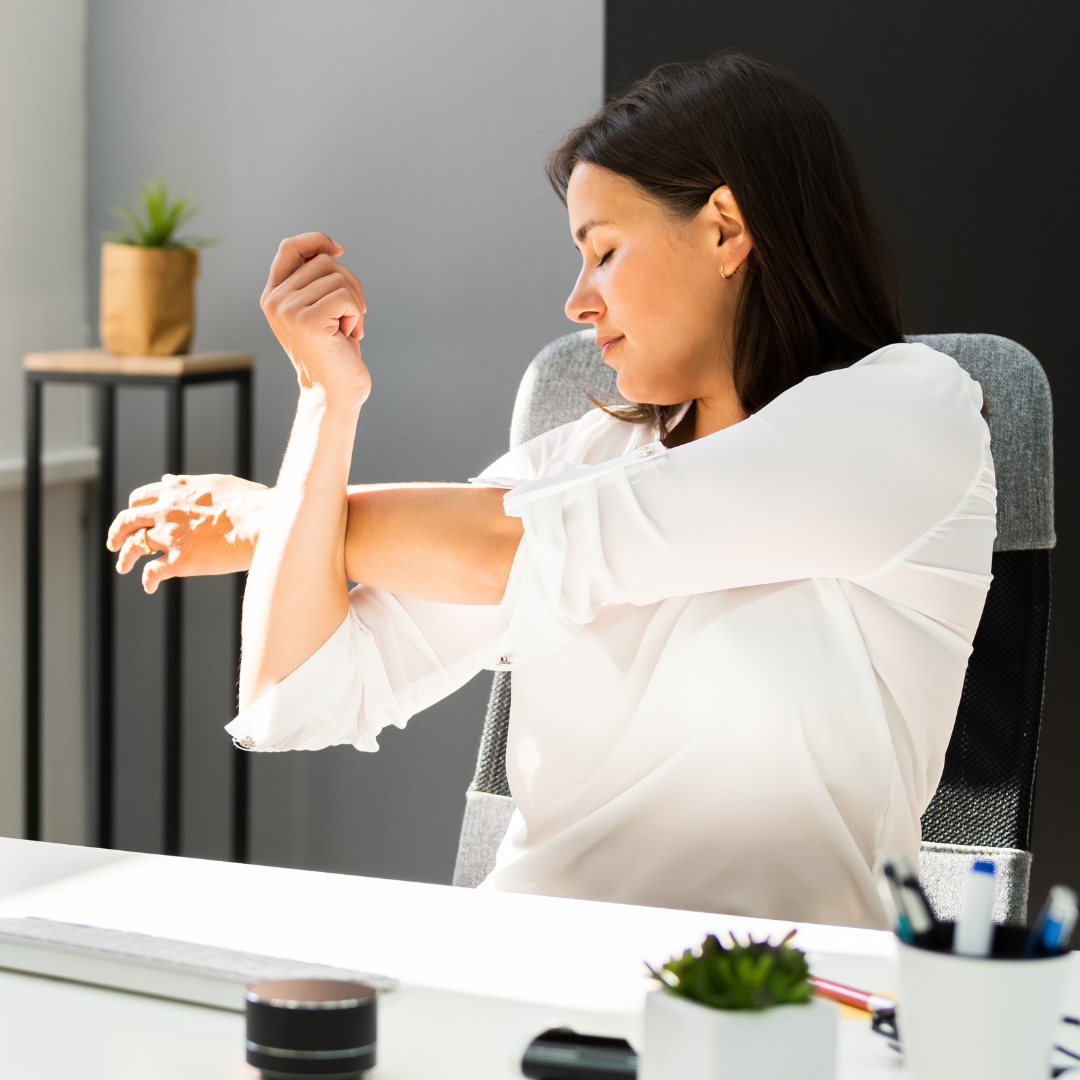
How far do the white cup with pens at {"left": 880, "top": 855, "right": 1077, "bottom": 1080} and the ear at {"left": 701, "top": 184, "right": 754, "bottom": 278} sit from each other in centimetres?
79

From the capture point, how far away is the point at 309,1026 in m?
0.57

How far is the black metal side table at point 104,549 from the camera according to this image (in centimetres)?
219

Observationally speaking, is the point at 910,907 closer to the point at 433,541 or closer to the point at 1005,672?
the point at 433,541

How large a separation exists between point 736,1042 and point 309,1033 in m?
0.20

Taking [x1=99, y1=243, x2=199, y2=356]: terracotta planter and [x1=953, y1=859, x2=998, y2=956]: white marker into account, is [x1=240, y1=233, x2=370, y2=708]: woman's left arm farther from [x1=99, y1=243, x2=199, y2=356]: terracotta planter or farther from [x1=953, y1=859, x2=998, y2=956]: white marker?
[x1=99, y1=243, x2=199, y2=356]: terracotta planter

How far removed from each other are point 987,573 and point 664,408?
1.22 ft

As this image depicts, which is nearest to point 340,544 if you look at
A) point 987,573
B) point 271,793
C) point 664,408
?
point 664,408

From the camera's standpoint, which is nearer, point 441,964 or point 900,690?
point 441,964

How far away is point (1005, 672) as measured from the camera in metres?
1.24

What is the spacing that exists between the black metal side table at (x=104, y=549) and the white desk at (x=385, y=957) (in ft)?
4.14

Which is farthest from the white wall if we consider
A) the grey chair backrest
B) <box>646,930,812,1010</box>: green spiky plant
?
<box>646,930,812,1010</box>: green spiky plant

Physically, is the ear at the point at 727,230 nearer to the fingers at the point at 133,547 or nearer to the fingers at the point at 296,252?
the fingers at the point at 296,252

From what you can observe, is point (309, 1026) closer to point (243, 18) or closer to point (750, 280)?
point (750, 280)

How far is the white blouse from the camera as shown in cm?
100
